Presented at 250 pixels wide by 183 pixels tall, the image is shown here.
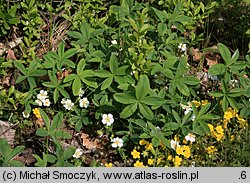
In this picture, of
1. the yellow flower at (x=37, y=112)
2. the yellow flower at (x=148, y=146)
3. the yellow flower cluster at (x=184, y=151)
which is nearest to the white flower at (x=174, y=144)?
the yellow flower cluster at (x=184, y=151)

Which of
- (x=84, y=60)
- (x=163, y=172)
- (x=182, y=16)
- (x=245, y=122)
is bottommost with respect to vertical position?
(x=163, y=172)

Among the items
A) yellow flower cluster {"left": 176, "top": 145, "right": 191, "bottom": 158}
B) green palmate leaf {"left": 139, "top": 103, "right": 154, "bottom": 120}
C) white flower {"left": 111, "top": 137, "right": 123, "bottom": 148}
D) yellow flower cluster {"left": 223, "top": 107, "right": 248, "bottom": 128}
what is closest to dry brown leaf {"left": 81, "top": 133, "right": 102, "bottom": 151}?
white flower {"left": 111, "top": 137, "right": 123, "bottom": 148}

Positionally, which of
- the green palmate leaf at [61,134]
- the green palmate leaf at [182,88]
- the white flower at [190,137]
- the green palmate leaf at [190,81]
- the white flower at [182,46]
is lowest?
the white flower at [190,137]

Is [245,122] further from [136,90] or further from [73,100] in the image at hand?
[73,100]

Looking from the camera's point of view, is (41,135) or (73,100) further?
(73,100)

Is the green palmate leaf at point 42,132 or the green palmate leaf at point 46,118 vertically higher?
the green palmate leaf at point 46,118

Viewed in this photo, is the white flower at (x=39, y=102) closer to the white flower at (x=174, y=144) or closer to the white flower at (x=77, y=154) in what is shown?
the white flower at (x=77, y=154)

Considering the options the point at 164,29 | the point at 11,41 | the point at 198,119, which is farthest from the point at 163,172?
the point at 11,41
